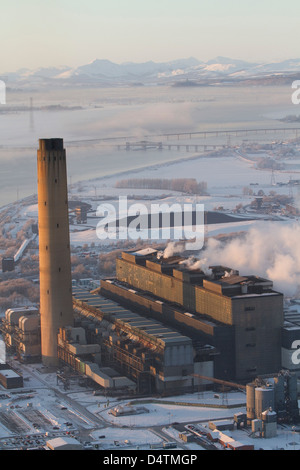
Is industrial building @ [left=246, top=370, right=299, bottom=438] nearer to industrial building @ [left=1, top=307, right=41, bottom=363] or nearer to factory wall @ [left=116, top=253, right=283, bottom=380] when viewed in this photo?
factory wall @ [left=116, top=253, right=283, bottom=380]

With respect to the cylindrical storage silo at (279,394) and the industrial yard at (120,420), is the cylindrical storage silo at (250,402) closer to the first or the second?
the industrial yard at (120,420)

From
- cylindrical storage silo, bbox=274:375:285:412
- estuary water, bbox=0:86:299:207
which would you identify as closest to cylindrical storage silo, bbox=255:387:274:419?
cylindrical storage silo, bbox=274:375:285:412

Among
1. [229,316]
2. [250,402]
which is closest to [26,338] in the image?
[229,316]

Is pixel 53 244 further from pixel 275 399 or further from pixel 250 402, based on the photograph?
pixel 275 399

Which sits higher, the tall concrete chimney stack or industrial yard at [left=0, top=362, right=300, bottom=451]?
the tall concrete chimney stack

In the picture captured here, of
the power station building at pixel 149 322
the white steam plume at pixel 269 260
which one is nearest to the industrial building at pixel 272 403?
the power station building at pixel 149 322
